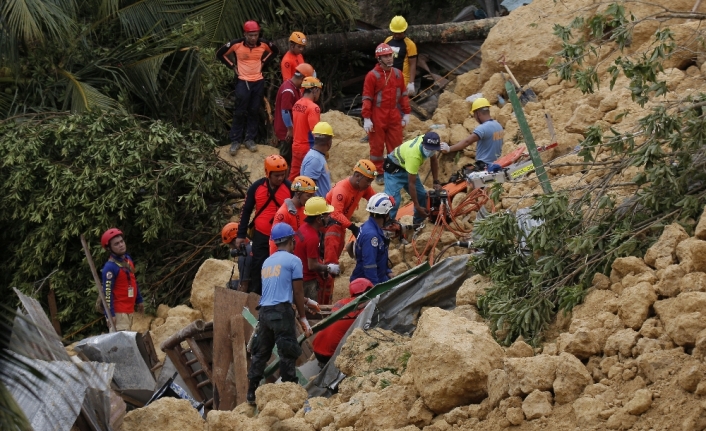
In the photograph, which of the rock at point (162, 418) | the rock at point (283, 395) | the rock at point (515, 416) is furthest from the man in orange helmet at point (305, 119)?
the rock at point (515, 416)

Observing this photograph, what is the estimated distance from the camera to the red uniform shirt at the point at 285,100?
46.4 feet

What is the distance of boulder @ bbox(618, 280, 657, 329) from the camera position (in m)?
7.52

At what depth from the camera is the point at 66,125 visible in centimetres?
1389

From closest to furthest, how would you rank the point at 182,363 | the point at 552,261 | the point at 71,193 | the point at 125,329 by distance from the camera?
the point at 552,261 → the point at 182,363 → the point at 125,329 → the point at 71,193

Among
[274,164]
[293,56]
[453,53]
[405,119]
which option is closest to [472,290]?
[274,164]

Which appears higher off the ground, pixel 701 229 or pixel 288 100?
pixel 701 229

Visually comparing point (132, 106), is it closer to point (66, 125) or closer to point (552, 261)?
point (66, 125)

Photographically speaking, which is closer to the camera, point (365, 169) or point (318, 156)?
point (365, 169)

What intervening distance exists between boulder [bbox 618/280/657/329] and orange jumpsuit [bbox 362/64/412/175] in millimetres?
6612

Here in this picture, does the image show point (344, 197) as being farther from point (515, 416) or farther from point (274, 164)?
point (515, 416)

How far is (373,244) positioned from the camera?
10773 mm

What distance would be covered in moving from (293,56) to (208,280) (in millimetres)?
3697

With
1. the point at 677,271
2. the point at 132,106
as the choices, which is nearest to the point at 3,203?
the point at 132,106

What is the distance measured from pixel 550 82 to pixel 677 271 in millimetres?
7300
